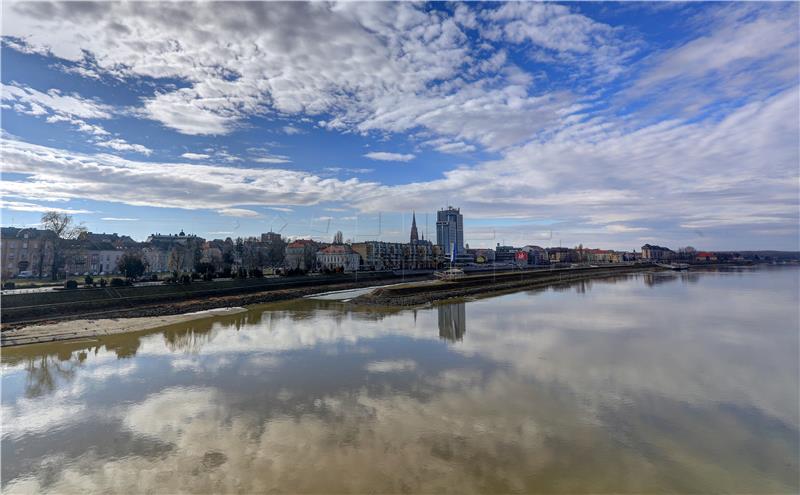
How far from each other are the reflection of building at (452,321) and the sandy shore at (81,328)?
905 inches

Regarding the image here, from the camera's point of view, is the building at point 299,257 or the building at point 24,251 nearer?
the building at point 24,251

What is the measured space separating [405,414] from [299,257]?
3993 inches

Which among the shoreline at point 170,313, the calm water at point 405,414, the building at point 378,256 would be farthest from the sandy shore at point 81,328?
the building at point 378,256

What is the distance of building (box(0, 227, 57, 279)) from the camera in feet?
186

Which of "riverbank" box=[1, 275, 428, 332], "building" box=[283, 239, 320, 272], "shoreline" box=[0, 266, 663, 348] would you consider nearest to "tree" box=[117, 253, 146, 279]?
"riverbank" box=[1, 275, 428, 332]

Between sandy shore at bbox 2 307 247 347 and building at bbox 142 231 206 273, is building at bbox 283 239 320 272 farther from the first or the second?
sandy shore at bbox 2 307 247 347

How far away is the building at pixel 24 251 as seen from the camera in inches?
2238

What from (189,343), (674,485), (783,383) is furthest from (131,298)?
(783,383)

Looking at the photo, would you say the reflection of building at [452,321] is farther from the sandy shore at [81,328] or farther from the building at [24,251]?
the building at [24,251]

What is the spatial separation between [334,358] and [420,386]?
6.88 meters

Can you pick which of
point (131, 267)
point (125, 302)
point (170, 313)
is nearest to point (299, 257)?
point (131, 267)

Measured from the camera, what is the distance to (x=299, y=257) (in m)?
111

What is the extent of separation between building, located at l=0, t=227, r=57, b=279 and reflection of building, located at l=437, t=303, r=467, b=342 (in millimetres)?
57212

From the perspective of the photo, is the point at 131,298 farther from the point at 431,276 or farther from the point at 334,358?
the point at 431,276
